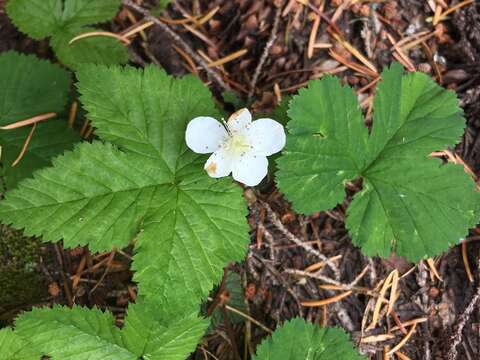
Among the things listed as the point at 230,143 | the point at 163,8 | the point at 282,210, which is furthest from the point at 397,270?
the point at 163,8

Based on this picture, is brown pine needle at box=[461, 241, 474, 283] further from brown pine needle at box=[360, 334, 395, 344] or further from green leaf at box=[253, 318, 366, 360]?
green leaf at box=[253, 318, 366, 360]

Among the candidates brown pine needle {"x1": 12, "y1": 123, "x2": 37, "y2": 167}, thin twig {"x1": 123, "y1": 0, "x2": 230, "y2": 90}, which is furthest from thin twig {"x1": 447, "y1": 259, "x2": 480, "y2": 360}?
brown pine needle {"x1": 12, "y1": 123, "x2": 37, "y2": 167}

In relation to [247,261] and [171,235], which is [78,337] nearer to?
[171,235]

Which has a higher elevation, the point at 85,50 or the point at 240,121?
the point at 85,50

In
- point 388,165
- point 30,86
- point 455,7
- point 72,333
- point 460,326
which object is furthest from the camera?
point 455,7

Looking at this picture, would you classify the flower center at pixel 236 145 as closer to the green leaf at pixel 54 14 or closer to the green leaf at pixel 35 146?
the green leaf at pixel 35 146

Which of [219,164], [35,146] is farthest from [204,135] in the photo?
[35,146]

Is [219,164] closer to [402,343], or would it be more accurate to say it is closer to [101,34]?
[101,34]
